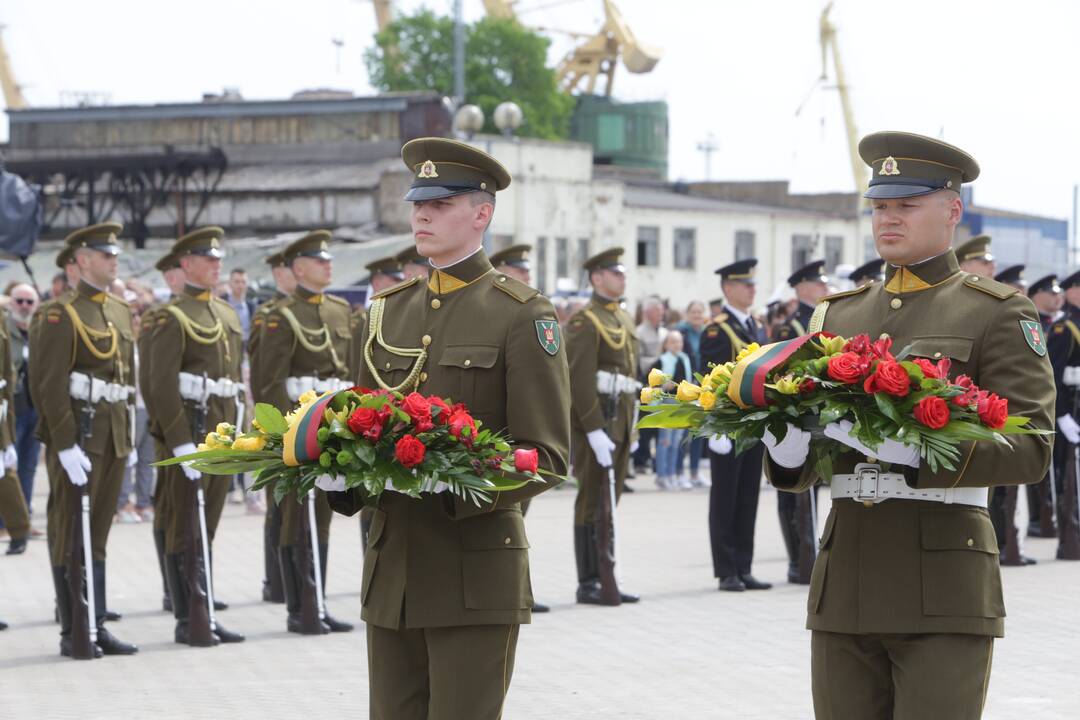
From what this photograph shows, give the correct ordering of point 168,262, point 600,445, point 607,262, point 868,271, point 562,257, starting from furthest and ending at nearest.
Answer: point 562,257, point 868,271, point 607,262, point 600,445, point 168,262

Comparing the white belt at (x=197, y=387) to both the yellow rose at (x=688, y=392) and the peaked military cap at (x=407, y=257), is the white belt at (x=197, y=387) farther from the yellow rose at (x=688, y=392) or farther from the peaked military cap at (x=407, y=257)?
the yellow rose at (x=688, y=392)

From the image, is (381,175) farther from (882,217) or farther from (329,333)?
(882,217)

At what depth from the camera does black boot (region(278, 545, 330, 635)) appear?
1055cm

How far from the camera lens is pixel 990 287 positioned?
4992 mm

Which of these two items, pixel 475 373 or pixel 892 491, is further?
pixel 475 373

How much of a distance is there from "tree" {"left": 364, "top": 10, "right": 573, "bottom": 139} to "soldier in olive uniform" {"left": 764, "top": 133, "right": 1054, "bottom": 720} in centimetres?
6681

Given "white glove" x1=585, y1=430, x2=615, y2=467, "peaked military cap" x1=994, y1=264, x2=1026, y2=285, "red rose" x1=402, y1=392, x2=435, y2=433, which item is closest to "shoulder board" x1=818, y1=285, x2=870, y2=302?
"red rose" x1=402, y1=392, x2=435, y2=433

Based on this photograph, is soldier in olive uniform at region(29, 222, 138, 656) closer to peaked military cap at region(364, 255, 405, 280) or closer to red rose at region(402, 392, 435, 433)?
peaked military cap at region(364, 255, 405, 280)

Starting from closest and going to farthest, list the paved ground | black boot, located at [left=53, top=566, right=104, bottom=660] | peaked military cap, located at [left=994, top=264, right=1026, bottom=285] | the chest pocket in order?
the chest pocket < the paved ground < black boot, located at [left=53, top=566, right=104, bottom=660] < peaked military cap, located at [left=994, top=264, right=1026, bottom=285]

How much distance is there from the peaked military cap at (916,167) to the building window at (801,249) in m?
51.9

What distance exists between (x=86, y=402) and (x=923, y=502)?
245 inches

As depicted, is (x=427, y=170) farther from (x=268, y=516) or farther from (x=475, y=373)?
(x=268, y=516)

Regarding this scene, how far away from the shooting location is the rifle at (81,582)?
969cm

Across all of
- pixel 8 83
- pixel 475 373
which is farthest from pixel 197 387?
pixel 8 83
